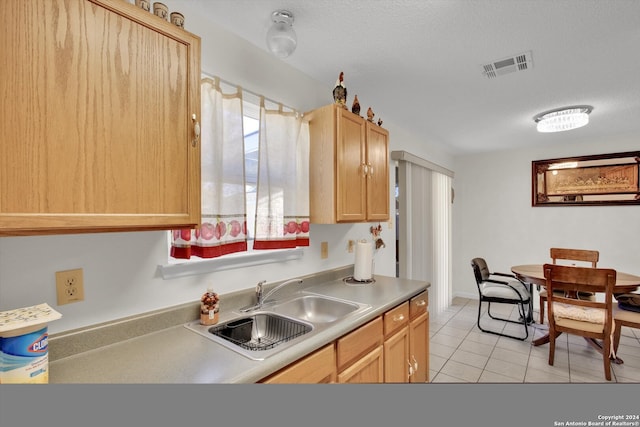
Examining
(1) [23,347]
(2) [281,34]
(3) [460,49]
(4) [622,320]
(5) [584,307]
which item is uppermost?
(3) [460,49]

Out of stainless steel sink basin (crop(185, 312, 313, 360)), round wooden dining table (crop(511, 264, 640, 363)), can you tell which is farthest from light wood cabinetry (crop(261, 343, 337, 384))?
round wooden dining table (crop(511, 264, 640, 363))

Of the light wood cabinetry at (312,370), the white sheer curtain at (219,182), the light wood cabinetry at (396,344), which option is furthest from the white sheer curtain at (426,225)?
the light wood cabinetry at (312,370)

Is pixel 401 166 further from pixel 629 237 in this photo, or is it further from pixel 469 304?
pixel 629 237

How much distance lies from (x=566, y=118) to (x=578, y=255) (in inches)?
66.7

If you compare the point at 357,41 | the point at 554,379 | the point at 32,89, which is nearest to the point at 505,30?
the point at 357,41

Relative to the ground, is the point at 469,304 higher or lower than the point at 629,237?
lower

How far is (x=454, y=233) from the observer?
4883 mm

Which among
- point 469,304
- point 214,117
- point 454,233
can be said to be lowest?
point 469,304

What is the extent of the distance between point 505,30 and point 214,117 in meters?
1.56

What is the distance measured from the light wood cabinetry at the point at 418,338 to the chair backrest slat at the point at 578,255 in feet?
7.94

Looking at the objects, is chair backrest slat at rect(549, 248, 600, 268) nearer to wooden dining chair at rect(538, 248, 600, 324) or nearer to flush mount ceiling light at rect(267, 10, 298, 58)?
wooden dining chair at rect(538, 248, 600, 324)

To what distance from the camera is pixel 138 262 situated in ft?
4.04

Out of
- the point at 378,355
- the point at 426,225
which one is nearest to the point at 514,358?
the point at 426,225

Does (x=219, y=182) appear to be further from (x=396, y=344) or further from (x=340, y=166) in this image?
(x=396, y=344)
